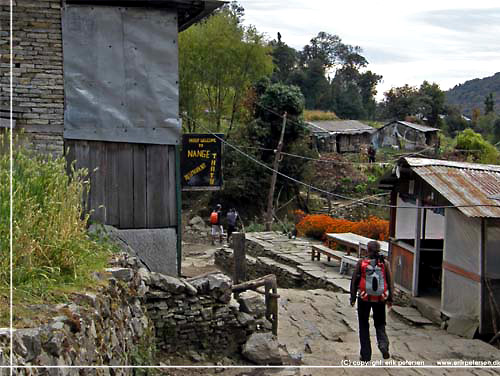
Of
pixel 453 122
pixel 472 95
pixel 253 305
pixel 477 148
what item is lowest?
pixel 253 305

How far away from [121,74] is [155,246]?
2.68 meters

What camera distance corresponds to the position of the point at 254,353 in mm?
8617

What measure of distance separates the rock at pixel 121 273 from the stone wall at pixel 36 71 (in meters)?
3.25

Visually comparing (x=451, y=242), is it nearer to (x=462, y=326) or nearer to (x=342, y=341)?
(x=462, y=326)

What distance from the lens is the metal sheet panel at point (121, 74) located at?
9695 millimetres

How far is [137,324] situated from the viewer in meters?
7.35

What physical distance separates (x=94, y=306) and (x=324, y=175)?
2907 centimetres

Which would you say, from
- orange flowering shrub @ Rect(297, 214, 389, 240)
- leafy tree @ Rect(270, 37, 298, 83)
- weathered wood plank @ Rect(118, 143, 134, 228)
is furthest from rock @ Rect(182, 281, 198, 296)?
leafy tree @ Rect(270, 37, 298, 83)

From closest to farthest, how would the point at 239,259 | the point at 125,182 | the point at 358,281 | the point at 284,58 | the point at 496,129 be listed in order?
the point at 358,281 < the point at 125,182 < the point at 239,259 < the point at 496,129 < the point at 284,58

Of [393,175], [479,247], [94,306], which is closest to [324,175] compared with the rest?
[393,175]

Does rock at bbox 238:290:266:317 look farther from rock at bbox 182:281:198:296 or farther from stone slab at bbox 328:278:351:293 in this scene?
stone slab at bbox 328:278:351:293

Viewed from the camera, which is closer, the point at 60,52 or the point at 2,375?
the point at 2,375

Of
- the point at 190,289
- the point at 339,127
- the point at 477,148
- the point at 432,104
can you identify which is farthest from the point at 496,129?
the point at 190,289

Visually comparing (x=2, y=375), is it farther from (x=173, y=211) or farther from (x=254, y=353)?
(x=173, y=211)
